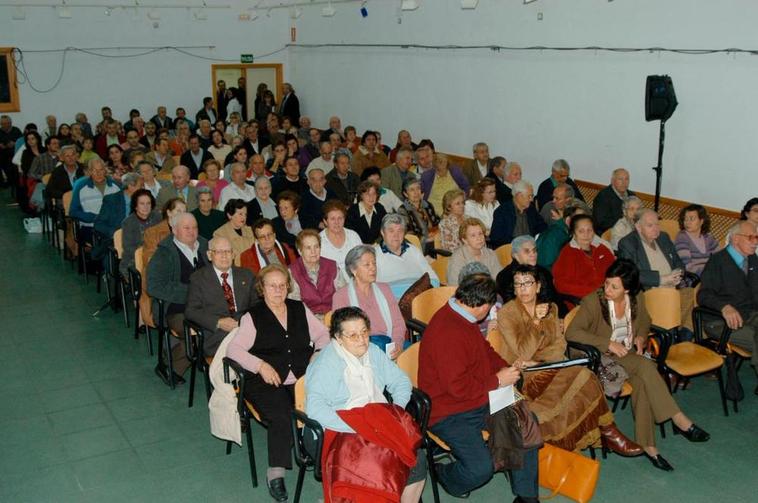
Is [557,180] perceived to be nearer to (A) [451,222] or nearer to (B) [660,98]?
(B) [660,98]

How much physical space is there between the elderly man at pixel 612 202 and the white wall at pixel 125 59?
35.7ft

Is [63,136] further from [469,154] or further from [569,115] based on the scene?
[569,115]

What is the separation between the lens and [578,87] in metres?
9.36

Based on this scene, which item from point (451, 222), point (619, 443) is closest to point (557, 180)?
point (451, 222)

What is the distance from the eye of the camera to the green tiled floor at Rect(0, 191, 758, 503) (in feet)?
13.7

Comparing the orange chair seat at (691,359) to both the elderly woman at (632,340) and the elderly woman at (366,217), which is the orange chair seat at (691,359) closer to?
the elderly woman at (632,340)

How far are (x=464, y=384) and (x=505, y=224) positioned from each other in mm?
3336

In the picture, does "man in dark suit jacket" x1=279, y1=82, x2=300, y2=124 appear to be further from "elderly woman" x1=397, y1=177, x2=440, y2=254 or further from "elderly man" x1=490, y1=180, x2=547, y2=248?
"elderly man" x1=490, y1=180, x2=547, y2=248

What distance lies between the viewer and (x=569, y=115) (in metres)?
9.55

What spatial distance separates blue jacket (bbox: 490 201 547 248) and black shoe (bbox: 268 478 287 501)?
3552 millimetres

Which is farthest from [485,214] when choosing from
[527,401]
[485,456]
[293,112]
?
[293,112]

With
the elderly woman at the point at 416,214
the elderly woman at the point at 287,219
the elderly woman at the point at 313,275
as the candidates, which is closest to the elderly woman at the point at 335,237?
the elderly woman at the point at 313,275

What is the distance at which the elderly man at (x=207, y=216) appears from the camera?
666cm

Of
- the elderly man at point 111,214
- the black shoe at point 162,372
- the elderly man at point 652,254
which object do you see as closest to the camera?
the black shoe at point 162,372
